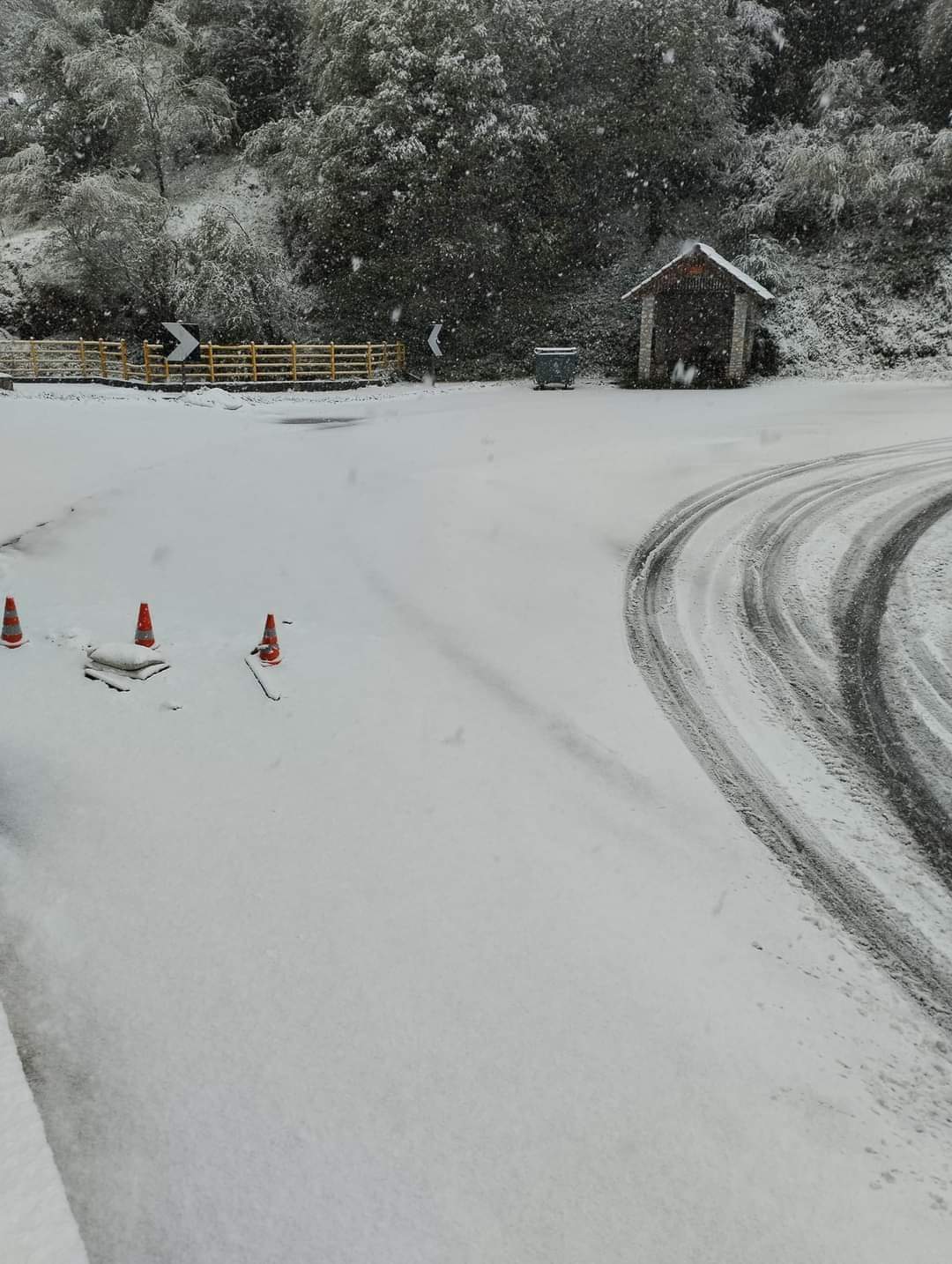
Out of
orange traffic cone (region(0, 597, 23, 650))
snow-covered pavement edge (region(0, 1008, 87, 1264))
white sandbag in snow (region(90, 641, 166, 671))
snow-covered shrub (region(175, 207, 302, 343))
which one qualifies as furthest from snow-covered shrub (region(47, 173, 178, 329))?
snow-covered pavement edge (region(0, 1008, 87, 1264))

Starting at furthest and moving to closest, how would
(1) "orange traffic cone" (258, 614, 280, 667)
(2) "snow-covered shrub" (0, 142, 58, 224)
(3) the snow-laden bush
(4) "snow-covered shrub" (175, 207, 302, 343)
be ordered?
(2) "snow-covered shrub" (0, 142, 58, 224), (4) "snow-covered shrub" (175, 207, 302, 343), (3) the snow-laden bush, (1) "orange traffic cone" (258, 614, 280, 667)

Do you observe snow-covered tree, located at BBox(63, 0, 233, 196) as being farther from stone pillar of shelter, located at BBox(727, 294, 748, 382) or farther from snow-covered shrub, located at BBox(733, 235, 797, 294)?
stone pillar of shelter, located at BBox(727, 294, 748, 382)

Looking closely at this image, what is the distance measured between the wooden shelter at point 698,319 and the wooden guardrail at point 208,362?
873 cm

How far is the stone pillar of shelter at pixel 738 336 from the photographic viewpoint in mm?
24281

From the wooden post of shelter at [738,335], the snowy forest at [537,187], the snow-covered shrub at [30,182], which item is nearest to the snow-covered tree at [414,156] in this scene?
the snowy forest at [537,187]

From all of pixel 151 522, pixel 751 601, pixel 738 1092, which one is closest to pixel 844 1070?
pixel 738 1092

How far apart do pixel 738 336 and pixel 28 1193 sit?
83.2ft

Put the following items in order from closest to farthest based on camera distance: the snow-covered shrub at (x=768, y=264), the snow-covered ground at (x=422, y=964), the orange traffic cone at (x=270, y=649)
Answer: the snow-covered ground at (x=422, y=964) → the orange traffic cone at (x=270, y=649) → the snow-covered shrub at (x=768, y=264)

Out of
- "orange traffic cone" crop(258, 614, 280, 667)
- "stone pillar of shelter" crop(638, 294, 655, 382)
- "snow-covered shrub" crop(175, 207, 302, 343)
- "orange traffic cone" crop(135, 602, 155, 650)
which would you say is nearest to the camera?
"orange traffic cone" crop(258, 614, 280, 667)

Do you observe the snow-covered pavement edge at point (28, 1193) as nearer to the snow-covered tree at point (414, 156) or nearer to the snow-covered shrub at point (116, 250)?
the snow-covered tree at point (414, 156)

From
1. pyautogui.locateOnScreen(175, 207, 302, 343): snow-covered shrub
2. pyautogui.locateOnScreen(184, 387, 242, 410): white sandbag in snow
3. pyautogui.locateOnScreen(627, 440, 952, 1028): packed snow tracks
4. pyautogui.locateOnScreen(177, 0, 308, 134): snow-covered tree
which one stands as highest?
pyautogui.locateOnScreen(177, 0, 308, 134): snow-covered tree

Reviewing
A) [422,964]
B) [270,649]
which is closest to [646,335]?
[270,649]

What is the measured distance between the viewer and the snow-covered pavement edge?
105 inches

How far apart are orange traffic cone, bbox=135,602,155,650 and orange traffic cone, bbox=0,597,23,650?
0.94 metres
